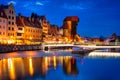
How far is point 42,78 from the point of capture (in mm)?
40062

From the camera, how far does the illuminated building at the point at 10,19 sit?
335ft

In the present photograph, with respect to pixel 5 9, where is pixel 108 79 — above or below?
below

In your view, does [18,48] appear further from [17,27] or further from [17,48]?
[17,27]

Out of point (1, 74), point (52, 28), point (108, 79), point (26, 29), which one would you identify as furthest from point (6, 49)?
point (52, 28)

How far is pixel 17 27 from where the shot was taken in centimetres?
10906

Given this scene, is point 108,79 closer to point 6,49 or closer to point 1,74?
point 1,74

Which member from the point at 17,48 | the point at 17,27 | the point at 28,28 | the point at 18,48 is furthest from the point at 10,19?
the point at 28,28

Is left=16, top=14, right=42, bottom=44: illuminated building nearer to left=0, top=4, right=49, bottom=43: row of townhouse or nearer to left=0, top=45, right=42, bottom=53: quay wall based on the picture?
left=0, top=4, right=49, bottom=43: row of townhouse

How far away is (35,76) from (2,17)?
60.7 meters

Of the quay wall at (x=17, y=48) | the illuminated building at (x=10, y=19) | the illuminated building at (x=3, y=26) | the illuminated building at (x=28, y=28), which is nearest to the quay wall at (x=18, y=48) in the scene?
the quay wall at (x=17, y=48)

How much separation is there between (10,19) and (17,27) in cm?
623

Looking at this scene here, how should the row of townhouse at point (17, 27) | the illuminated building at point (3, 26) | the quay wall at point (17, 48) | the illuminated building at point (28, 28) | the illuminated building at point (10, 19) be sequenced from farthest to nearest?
the illuminated building at point (28, 28) < the illuminated building at point (10, 19) < the row of townhouse at point (17, 27) < the illuminated building at point (3, 26) < the quay wall at point (17, 48)

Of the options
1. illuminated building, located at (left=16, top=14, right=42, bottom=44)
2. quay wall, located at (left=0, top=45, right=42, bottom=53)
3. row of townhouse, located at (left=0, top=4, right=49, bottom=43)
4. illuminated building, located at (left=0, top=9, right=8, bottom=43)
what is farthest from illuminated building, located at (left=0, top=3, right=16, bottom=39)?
quay wall, located at (left=0, top=45, right=42, bottom=53)

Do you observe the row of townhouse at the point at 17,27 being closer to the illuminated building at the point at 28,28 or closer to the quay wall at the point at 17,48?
the illuminated building at the point at 28,28
